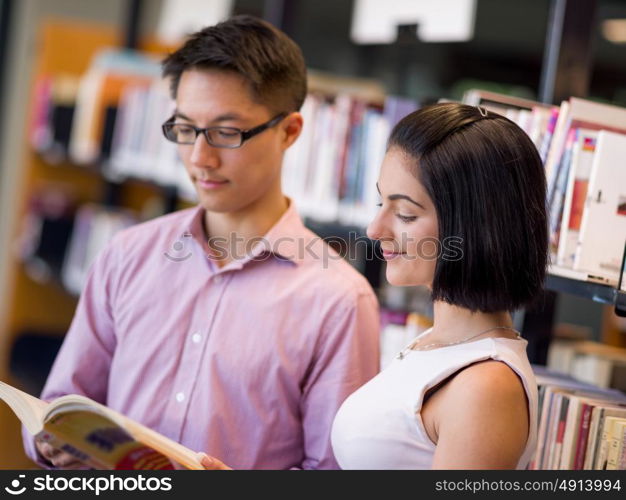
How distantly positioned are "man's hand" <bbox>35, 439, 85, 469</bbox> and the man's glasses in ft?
2.02

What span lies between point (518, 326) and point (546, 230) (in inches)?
26.3

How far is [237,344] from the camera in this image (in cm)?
172

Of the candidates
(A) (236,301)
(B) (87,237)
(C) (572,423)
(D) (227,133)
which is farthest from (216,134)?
(B) (87,237)

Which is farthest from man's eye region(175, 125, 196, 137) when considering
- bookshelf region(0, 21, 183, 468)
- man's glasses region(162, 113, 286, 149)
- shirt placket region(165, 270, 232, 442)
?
bookshelf region(0, 21, 183, 468)

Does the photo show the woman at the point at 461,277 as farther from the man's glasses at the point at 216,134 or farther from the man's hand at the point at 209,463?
the man's glasses at the point at 216,134

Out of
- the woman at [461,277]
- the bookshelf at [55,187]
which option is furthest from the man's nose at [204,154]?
the bookshelf at [55,187]

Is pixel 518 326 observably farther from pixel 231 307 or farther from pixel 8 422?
pixel 8 422

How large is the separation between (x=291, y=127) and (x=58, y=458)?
2.55 feet

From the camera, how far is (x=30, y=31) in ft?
18.3

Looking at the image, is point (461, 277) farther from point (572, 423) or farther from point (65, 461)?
point (65, 461)

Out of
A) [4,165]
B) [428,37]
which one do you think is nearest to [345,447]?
[428,37]

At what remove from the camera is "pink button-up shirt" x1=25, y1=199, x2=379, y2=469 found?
5.58 ft

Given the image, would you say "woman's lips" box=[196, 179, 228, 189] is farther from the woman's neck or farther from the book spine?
the book spine

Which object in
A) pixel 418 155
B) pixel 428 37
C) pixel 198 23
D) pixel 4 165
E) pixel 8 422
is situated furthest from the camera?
pixel 4 165
